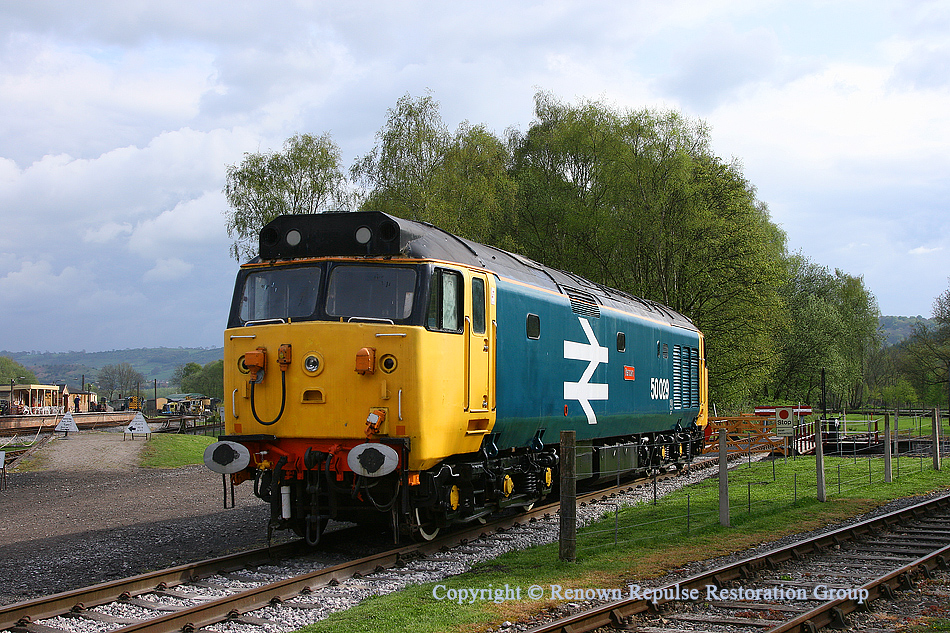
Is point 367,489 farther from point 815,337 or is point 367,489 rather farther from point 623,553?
point 815,337

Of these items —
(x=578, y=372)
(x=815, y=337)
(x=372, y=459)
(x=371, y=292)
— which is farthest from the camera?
(x=815, y=337)

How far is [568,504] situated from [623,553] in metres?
1.20

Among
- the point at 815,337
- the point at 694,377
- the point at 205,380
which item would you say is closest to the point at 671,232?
the point at 694,377

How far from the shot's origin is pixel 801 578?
8523 mm

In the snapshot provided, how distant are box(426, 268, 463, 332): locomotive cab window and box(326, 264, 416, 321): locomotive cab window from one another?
A: 0.90 ft

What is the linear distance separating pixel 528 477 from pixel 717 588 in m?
4.53

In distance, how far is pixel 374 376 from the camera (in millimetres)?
9094

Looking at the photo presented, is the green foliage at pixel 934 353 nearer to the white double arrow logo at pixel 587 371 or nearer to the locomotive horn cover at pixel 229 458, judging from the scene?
the white double arrow logo at pixel 587 371

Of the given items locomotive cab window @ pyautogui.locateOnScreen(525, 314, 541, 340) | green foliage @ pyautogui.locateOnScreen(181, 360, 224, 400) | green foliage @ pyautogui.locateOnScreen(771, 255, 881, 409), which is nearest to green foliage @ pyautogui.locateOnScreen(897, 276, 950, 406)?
green foliage @ pyautogui.locateOnScreen(771, 255, 881, 409)

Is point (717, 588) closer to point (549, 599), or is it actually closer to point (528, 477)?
point (549, 599)

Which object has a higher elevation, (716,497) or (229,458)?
(229,458)

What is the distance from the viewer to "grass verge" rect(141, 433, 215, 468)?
25.4m

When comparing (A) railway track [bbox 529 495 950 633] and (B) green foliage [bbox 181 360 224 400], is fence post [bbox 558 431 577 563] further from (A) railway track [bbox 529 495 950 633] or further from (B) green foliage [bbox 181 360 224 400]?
(B) green foliage [bbox 181 360 224 400]

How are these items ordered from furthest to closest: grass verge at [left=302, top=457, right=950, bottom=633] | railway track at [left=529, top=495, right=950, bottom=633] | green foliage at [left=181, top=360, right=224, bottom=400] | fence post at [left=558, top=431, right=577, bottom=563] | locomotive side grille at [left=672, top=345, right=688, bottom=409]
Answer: green foliage at [left=181, top=360, right=224, bottom=400]
locomotive side grille at [left=672, top=345, right=688, bottom=409]
fence post at [left=558, top=431, right=577, bottom=563]
grass verge at [left=302, top=457, right=950, bottom=633]
railway track at [left=529, top=495, right=950, bottom=633]
